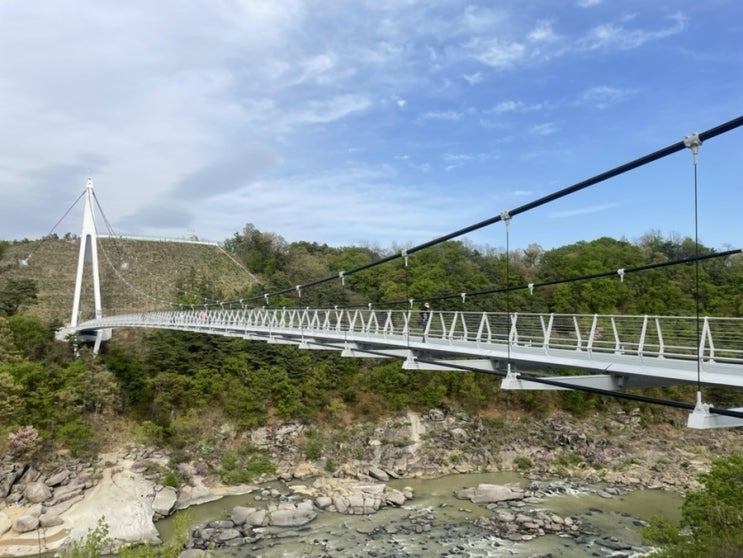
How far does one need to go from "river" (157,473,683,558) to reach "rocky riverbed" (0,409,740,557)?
41 cm

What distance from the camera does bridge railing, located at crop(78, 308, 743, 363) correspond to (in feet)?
18.9

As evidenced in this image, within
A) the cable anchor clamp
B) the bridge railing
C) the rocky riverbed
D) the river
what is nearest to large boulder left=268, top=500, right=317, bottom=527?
the rocky riverbed

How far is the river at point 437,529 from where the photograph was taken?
12438mm

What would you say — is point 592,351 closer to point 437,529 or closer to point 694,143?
point 694,143

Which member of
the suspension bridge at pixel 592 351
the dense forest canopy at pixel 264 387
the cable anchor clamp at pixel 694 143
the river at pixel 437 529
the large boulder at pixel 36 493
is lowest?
the river at pixel 437 529

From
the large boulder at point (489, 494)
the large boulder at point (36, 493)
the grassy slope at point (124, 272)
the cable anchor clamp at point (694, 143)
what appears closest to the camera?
the cable anchor clamp at point (694, 143)

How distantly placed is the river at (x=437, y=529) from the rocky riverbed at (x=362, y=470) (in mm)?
414

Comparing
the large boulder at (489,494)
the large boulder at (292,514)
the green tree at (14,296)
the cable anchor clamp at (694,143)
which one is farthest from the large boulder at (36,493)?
the cable anchor clamp at (694,143)

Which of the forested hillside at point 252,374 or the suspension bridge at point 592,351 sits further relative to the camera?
the forested hillside at point 252,374

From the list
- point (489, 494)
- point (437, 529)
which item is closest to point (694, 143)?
point (437, 529)

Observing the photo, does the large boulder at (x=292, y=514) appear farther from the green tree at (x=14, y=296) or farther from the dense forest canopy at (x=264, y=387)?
the green tree at (x=14, y=296)

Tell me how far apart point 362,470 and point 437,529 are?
4925 millimetres

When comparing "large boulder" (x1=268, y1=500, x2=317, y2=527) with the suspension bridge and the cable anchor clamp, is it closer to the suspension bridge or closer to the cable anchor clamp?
the suspension bridge

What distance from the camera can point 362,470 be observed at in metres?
18.3
